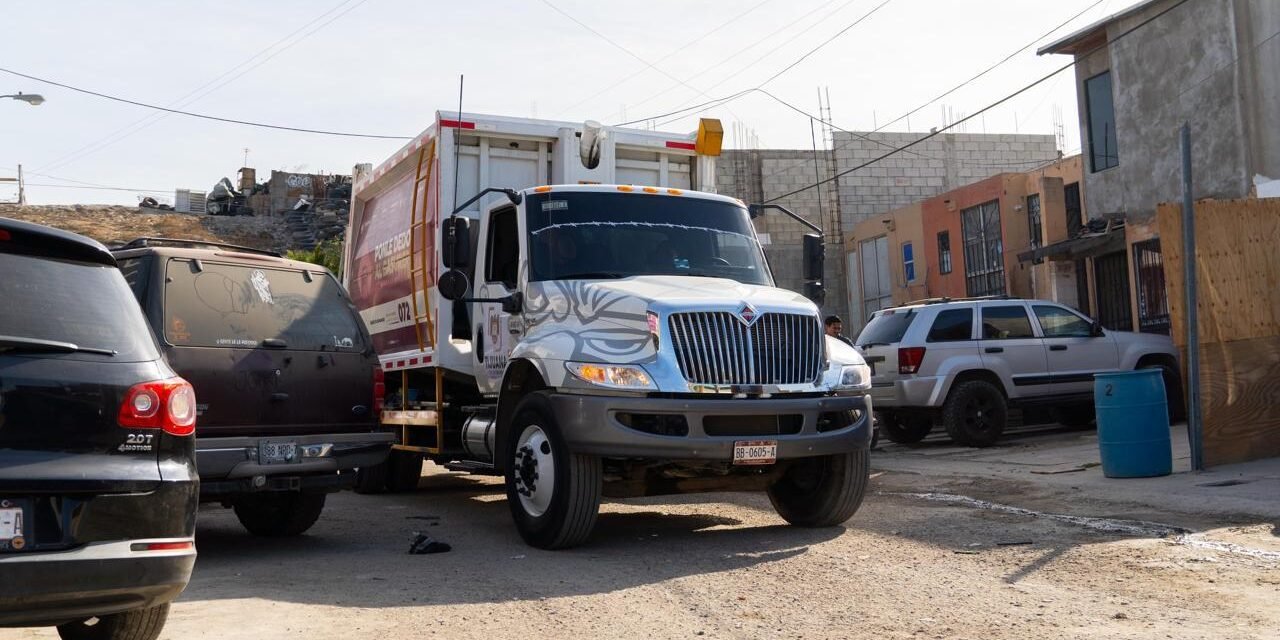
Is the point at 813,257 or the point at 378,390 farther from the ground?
the point at 813,257

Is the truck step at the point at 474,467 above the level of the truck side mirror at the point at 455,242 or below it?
below

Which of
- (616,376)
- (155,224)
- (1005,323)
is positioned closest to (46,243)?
(616,376)

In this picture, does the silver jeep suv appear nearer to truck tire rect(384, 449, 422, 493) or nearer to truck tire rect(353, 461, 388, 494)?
truck tire rect(384, 449, 422, 493)

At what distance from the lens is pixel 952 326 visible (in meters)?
15.2

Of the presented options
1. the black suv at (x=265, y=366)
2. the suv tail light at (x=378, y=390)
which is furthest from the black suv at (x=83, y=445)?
the suv tail light at (x=378, y=390)

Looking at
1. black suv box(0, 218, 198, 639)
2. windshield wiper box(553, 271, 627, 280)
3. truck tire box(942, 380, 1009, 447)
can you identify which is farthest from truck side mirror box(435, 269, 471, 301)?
truck tire box(942, 380, 1009, 447)

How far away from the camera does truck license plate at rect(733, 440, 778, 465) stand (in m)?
7.38

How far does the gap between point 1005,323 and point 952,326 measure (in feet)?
2.82

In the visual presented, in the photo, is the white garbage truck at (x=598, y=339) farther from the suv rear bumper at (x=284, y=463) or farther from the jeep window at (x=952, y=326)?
the jeep window at (x=952, y=326)

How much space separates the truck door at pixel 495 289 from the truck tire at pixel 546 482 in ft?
3.23

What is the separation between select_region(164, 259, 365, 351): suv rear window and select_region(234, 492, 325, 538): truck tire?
4.04ft

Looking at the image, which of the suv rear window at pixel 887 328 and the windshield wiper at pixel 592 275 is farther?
the suv rear window at pixel 887 328

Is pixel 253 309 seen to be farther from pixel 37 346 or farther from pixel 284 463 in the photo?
pixel 37 346

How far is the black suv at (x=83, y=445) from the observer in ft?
12.8
